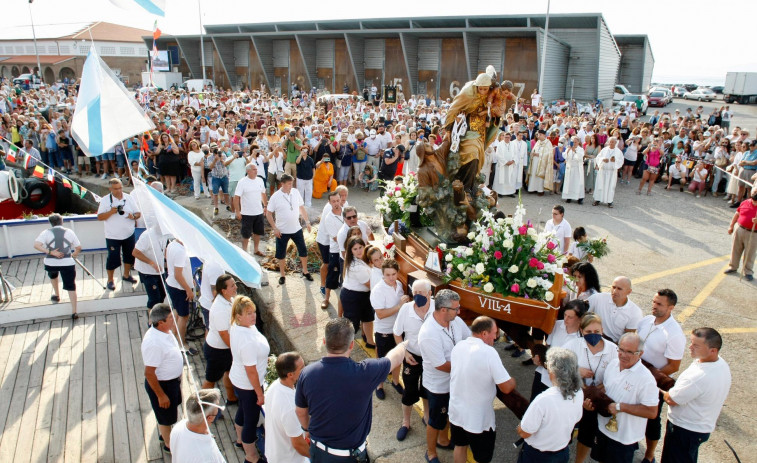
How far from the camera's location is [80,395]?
20.6ft

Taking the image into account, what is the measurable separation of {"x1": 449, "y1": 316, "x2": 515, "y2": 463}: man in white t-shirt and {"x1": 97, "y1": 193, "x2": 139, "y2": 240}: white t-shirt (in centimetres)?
661

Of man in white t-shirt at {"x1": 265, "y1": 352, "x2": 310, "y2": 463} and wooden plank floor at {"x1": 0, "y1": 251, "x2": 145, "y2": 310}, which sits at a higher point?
man in white t-shirt at {"x1": 265, "y1": 352, "x2": 310, "y2": 463}

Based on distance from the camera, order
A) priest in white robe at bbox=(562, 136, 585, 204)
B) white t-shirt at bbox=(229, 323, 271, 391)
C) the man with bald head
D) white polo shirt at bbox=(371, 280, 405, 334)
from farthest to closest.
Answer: priest in white robe at bbox=(562, 136, 585, 204)
white polo shirt at bbox=(371, 280, 405, 334)
the man with bald head
white t-shirt at bbox=(229, 323, 271, 391)

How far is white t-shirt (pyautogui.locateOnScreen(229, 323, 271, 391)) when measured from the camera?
4.72m

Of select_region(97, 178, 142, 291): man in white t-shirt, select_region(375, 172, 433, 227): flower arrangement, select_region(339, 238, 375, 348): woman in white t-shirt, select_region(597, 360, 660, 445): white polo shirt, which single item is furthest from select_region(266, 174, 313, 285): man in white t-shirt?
select_region(597, 360, 660, 445): white polo shirt

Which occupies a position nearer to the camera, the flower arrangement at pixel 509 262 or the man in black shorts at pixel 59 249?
the flower arrangement at pixel 509 262

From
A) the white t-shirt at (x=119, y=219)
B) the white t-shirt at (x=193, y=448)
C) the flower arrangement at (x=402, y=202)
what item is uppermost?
the flower arrangement at (x=402, y=202)

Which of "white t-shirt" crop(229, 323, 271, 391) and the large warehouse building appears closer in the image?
"white t-shirt" crop(229, 323, 271, 391)

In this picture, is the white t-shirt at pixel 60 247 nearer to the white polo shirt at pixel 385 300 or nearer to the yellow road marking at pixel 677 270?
the white polo shirt at pixel 385 300

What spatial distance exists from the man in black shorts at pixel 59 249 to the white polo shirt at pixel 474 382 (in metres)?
6.41

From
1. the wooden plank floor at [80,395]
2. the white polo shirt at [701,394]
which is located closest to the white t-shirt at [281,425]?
the wooden plank floor at [80,395]

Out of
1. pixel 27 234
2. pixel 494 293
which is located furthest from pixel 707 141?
pixel 27 234

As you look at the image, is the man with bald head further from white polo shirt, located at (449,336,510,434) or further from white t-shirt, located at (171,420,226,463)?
white t-shirt, located at (171,420,226,463)

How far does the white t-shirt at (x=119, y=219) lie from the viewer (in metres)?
8.48
